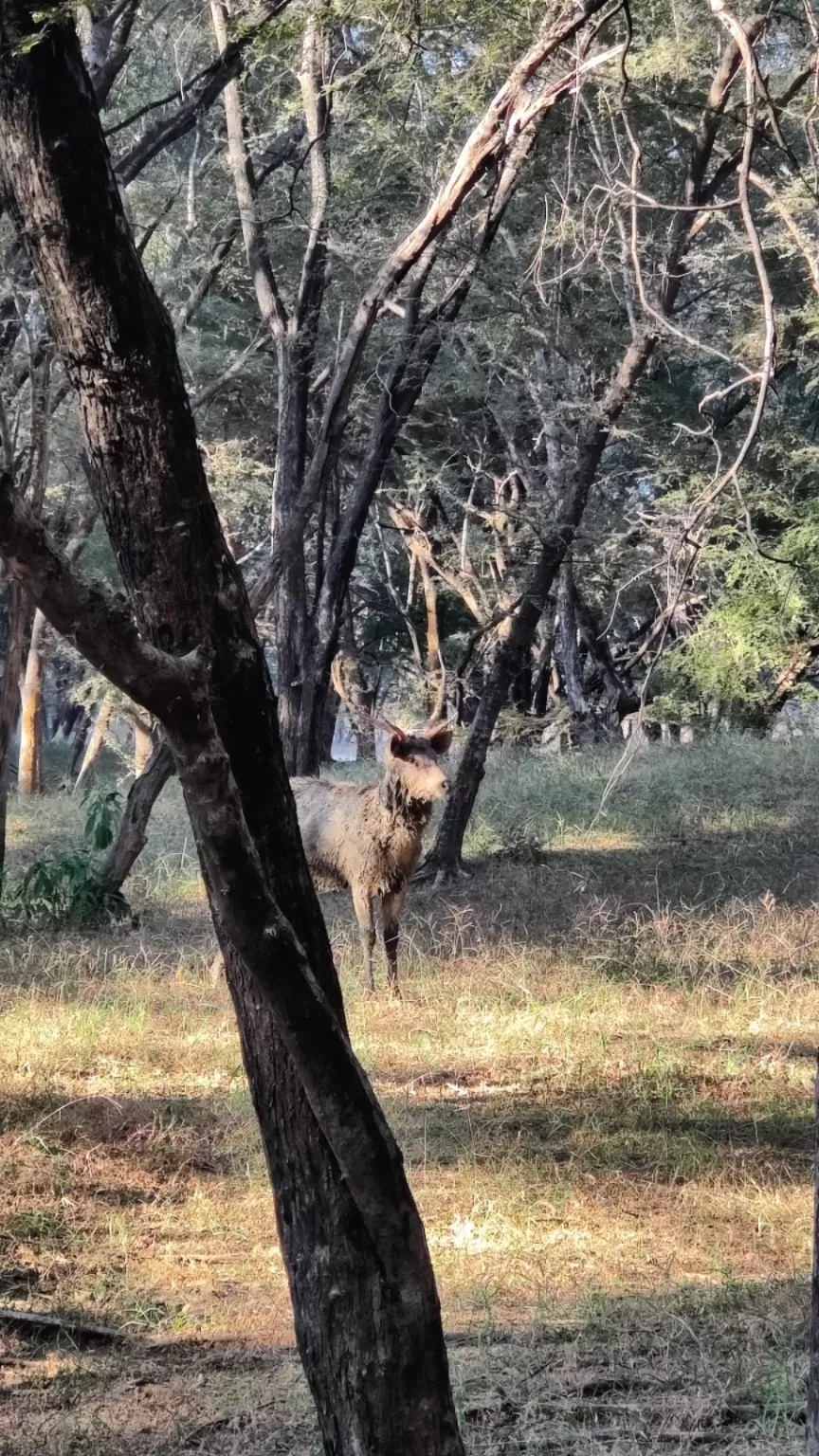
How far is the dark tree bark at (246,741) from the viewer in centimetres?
299

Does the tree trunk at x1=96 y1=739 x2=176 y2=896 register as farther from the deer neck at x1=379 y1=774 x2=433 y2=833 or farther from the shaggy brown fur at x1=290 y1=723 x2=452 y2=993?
the deer neck at x1=379 y1=774 x2=433 y2=833

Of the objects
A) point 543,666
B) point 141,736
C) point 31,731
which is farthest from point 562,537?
point 543,666

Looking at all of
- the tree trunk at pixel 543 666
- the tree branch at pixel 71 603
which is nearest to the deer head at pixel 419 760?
the tree branch at pixel 71 603

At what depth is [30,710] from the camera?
2395cm

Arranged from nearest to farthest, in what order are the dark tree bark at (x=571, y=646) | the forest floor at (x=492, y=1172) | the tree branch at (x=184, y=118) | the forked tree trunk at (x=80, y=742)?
the forest floor at (x=492, y=1172) < the tree branch at (x=184, y=118) < the dark tree bark at (x=571, y=646) < the forked tree trunk at (x=80, y=742)

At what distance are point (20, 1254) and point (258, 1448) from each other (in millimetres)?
1647

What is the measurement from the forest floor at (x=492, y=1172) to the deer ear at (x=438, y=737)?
4.33ft

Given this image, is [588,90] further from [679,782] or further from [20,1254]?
[20,1254]

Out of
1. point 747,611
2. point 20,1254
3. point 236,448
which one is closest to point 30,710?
point 236,448

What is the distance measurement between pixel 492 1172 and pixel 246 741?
325 centimetres

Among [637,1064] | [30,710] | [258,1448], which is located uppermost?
[30,710]

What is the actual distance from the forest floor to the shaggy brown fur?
35 cm

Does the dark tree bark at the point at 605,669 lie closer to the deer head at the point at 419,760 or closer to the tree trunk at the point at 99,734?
the tree trunk at the point at 99,734

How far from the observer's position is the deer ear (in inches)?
339
